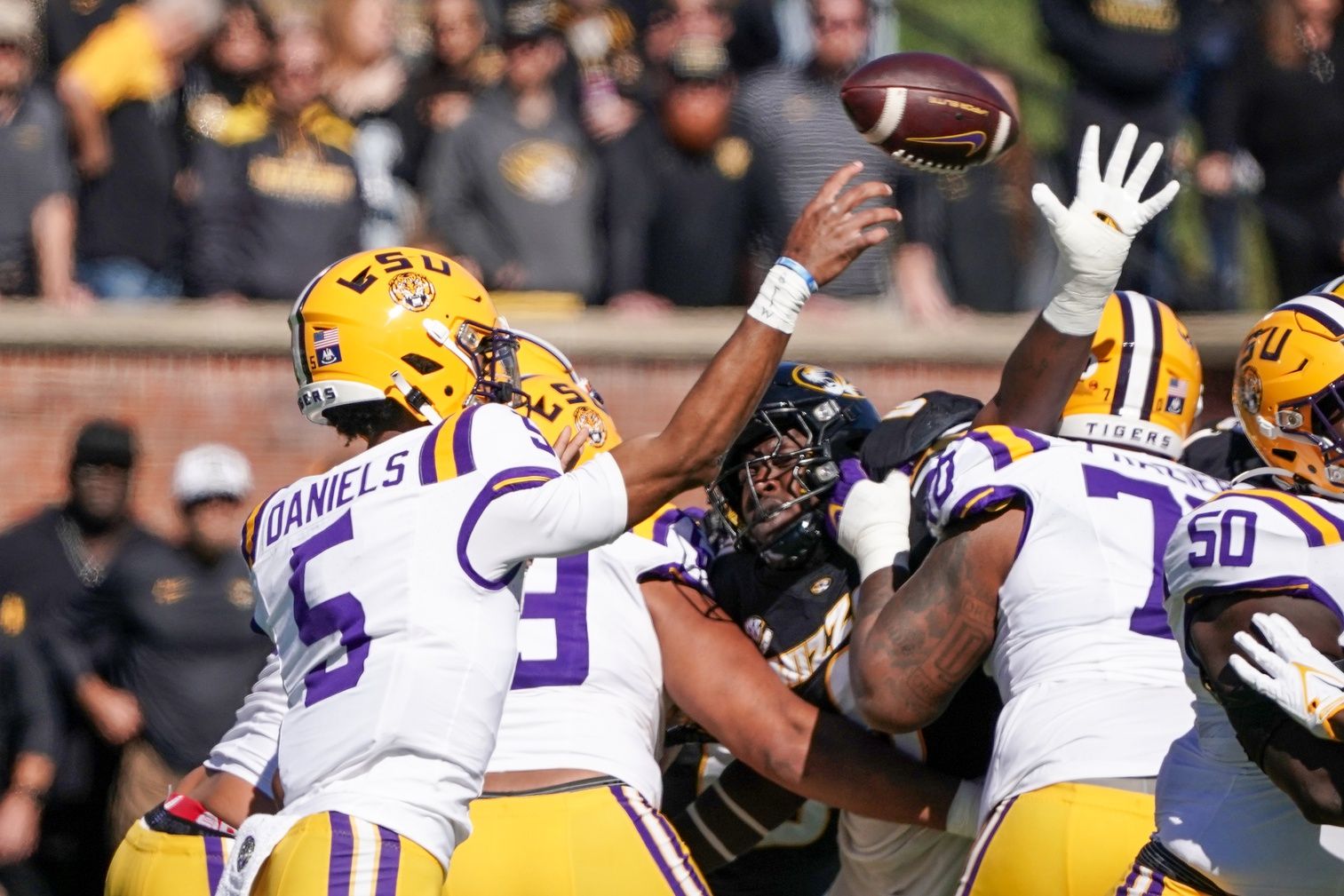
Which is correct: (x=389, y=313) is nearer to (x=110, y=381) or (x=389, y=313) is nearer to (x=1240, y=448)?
(x=1240, y=448)

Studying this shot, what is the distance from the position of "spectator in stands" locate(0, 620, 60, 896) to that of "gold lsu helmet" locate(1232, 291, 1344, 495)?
539cm

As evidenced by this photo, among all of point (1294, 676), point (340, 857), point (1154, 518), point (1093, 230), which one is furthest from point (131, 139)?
point (1294, 676)

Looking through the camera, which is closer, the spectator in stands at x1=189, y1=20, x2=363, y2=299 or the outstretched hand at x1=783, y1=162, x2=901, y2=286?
the outstretched hand at x1=783, y1=162, x2=901, y2=286

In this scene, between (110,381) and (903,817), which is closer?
(903,817)

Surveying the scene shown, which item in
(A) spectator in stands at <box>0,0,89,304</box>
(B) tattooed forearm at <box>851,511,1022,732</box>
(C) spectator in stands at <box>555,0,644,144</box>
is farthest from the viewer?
(C) spectator in stands at <box>555,0,644,144</box>

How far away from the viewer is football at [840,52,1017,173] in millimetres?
4844

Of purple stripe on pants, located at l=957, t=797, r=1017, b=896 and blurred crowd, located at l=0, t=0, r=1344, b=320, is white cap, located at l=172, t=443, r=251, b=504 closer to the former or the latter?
blurred crowd, located at l=0, t=0, r=1344, b=320

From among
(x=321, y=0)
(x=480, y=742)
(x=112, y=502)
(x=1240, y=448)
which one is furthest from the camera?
(x=321, y=0)

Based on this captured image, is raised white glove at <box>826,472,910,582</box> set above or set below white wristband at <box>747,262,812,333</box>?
below

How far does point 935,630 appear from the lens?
4.27 m

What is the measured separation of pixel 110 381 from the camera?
356 inches

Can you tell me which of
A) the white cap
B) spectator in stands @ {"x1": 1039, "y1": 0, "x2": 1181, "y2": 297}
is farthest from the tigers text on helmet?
spectator in stands @ {"x1": 1039, "y1": 0, "x2": 1181, "y2": 297}

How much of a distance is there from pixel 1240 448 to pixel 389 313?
2484 mm

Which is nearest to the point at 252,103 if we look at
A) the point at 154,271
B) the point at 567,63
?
the point at 154,271
